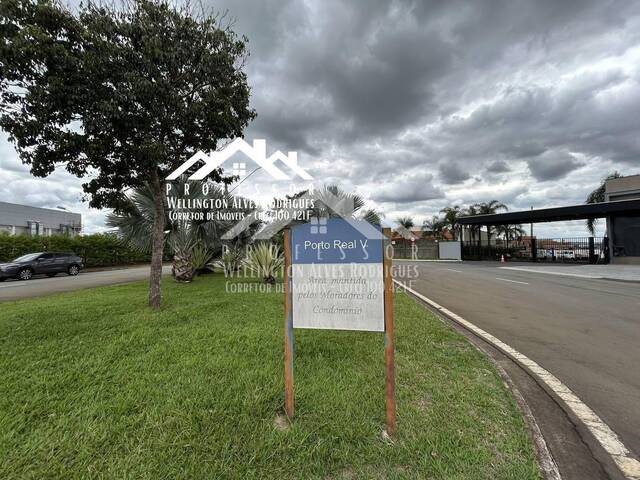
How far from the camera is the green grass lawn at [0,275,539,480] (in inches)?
84.8

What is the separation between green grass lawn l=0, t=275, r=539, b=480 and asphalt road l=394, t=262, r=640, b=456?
92 centimetres

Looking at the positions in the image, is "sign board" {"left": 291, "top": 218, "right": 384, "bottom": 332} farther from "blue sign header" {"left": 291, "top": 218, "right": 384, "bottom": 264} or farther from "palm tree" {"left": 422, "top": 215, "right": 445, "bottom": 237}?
"palm tree" {"left": 422, "top": 215, "right": 445, "bottom": 237}

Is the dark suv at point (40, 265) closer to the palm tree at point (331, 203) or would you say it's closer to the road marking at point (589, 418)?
the palm tree at point (331, 203)

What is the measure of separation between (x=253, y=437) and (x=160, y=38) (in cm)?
687

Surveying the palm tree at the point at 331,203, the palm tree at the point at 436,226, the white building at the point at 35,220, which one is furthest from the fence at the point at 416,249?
the white building at the point at 35,220

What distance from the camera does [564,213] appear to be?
24172 millimetres

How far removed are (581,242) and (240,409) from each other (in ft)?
102

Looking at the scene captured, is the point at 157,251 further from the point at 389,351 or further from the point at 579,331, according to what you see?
the point at 579,331

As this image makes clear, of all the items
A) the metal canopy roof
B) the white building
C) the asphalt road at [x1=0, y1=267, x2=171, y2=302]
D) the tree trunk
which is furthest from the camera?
the white building

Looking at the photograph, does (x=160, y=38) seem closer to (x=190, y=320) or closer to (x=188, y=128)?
(x=188, y=128)

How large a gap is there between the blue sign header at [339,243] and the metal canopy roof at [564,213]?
2596 cm

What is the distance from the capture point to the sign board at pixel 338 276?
2707 mm

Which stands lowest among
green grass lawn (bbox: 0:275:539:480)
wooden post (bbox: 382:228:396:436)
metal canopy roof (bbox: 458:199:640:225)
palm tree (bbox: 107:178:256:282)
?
green grass lawn (bbox: 0:275:539:480)

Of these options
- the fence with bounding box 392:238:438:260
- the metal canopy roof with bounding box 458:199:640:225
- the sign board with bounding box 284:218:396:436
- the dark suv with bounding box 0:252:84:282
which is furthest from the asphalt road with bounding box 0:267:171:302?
the fence with bounding box 392:238:438:260
